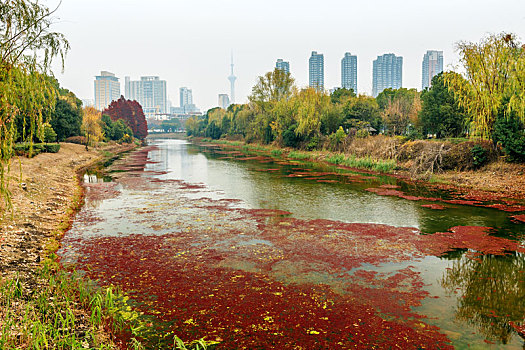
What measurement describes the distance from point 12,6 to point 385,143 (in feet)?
86.3

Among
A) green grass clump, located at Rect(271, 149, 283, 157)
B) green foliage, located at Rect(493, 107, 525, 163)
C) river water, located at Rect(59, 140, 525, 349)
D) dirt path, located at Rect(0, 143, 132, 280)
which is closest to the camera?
river water, located at Rect(59, 140, 525, 349)

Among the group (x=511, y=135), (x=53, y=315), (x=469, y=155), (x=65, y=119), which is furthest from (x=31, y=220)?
(x=65, y=119)

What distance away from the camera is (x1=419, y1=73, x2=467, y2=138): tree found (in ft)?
88.6

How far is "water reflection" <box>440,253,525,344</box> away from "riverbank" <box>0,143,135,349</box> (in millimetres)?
5989

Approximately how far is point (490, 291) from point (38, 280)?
29.3 feet

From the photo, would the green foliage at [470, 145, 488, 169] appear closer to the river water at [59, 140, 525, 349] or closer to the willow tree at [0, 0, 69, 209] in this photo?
the river water at [59, 140, 525, 349]

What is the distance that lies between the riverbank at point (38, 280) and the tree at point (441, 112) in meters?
24.7

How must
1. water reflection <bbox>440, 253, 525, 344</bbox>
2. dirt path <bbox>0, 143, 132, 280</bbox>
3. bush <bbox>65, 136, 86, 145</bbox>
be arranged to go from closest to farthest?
water reflection <bbox>440, 253, 525, 344</bbox> → dirt path <bbox>0, 143, 132, 280</bbox> → bush <bbox>65, 136, 86, 145</bbox>

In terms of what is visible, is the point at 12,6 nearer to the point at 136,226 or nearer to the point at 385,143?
the point at 136,226

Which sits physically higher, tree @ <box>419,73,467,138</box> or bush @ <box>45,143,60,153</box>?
tree @ <box>419,73,467,138</box>

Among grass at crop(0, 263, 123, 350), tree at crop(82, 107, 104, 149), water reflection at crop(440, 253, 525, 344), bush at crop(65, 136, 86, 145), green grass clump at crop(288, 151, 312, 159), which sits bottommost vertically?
water reflection at crop(440, 253, 525, 344)

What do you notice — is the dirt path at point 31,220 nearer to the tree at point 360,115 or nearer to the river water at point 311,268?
the river water at point 311,268

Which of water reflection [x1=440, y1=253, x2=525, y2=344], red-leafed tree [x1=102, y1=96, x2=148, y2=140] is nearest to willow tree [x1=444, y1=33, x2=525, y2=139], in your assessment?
water reflection [x1=440, y1=253, x2=525, y2=344]

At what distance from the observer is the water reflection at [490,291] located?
6039 mm
